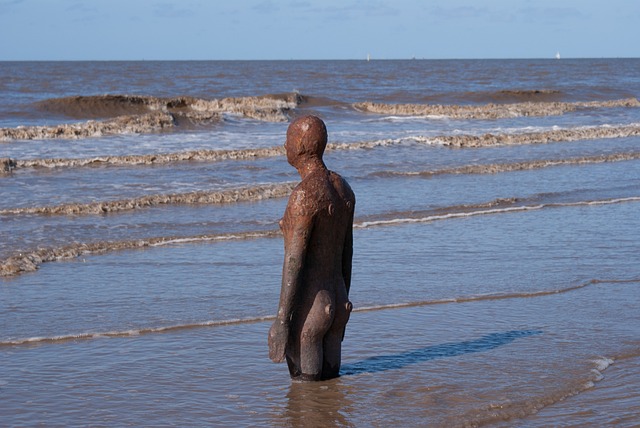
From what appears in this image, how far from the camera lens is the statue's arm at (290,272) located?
5402 mm

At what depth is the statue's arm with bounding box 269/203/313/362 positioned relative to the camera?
5402 millimetres

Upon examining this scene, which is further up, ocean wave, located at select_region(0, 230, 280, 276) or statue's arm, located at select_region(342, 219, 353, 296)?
statue's arm, located at select_region(342, 219, 353, 296)

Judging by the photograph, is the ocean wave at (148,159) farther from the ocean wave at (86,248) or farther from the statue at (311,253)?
the statue at (311,253)

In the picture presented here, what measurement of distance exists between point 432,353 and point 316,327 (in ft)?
4.08

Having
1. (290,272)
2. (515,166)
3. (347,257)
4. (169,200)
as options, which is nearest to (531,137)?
(515,166)

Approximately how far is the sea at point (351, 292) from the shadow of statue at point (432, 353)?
0.02 metres

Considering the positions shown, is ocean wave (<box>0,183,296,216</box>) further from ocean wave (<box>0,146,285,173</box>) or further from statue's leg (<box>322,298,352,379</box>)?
statue's leg (<box>322,298,352,379</box>)

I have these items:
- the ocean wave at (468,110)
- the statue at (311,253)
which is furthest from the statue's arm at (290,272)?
the ocean wave at (468,110)

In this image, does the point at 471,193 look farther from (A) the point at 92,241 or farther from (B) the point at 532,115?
(B) the point at 532,115

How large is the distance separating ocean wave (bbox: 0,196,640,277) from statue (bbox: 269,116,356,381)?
4.60 metres

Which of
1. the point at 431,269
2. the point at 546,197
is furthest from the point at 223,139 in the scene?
the point at 431,269

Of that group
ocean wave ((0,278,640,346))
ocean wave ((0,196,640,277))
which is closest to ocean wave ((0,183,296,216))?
ocean wave ((0,196,640,277))

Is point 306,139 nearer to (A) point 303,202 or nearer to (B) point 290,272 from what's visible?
(A) point 303,202

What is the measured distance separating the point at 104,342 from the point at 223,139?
18542 millimetres
